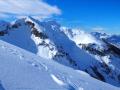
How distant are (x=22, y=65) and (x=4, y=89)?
3077mm

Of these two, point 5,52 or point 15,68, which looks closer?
point 15,68

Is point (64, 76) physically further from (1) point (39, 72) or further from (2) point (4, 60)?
(2) point (4, 60)

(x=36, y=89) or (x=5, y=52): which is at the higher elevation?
(x=5, y=52)

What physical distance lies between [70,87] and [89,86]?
4.96 ft

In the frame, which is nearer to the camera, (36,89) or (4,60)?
(36,89)

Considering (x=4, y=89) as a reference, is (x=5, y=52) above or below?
above

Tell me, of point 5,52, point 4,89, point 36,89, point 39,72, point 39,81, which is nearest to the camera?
point 4,89

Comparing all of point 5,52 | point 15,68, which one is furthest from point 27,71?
point 5,52

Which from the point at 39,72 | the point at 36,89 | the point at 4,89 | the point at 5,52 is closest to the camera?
the point at 4,89

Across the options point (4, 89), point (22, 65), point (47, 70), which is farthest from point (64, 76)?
point (4, 89)

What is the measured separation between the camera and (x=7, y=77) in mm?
10875

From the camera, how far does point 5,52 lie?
14586mm

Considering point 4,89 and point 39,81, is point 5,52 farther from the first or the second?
point 4,89

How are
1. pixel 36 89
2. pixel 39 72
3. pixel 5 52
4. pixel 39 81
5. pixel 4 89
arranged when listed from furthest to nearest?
pixel 5 52 → pixel 39 72 → pixel 39 81 → pixel 36 89 → pixel 4 89
